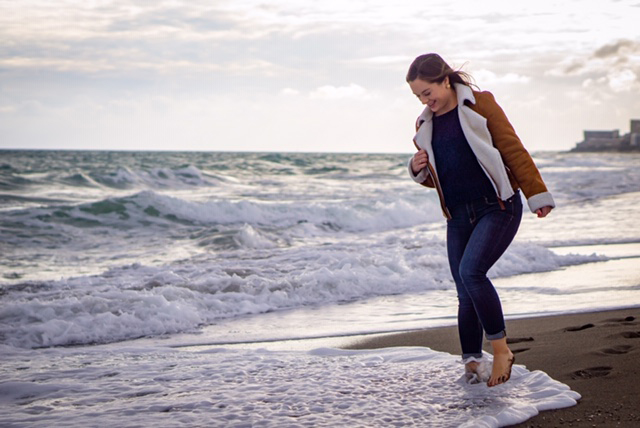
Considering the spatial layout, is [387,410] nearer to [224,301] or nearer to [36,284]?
[224,301]

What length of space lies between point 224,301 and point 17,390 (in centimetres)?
327

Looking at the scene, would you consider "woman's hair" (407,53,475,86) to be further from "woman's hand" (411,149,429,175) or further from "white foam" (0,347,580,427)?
"white foam" (0,347,580,427)

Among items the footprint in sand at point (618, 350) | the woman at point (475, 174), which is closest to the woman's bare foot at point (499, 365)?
the woman at point (475, 174)

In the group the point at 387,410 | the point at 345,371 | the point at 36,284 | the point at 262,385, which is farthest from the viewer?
the point at 36,284

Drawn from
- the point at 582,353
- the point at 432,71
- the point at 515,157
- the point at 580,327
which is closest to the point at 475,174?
the point at 515,157

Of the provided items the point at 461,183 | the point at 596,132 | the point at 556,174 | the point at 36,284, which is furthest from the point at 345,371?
the point at 596,132

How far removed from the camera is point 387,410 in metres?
3.58

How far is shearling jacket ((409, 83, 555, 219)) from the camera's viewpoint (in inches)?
144

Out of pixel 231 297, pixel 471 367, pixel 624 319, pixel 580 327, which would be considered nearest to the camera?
pixel 471 367

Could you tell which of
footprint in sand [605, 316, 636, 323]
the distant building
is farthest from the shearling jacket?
the distant building

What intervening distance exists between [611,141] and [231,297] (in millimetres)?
103752

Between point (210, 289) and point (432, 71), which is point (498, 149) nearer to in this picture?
point (432, 71)

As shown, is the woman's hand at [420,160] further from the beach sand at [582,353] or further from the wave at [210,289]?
the wave at [210,289]

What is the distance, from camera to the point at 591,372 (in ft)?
13.2
